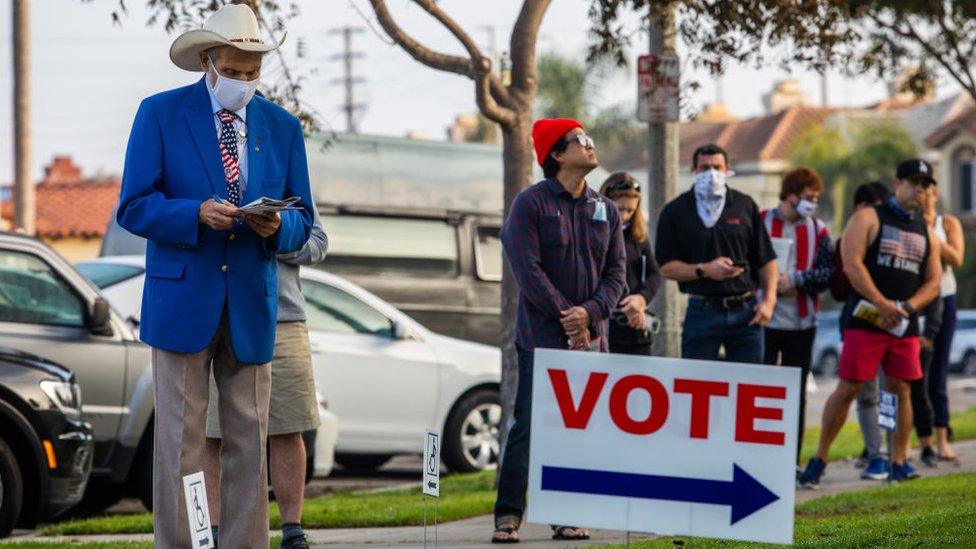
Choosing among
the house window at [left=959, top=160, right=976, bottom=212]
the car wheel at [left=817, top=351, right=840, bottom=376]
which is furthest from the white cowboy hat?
the house window at [left=959, top=160, right=976, bottom=212]

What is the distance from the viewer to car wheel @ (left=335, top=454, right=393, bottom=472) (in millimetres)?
14977

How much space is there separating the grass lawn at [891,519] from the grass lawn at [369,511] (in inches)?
77.8

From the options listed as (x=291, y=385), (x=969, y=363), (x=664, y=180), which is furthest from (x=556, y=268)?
(x=969, y=363)

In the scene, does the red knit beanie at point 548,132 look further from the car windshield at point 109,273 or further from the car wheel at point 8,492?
the car windshield at point 109,273

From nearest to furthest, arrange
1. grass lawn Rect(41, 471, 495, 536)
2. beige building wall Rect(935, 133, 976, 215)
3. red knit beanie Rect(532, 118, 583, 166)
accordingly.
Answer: red knit beanie Rect(532, 118, 583, 166) → grass lawn Rect(41, 471, 495, 536) → beige building wall Rect(935, 133, 976, 215)

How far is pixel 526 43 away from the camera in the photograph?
10.7 meters

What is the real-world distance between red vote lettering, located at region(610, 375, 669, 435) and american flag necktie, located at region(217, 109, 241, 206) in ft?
4.80

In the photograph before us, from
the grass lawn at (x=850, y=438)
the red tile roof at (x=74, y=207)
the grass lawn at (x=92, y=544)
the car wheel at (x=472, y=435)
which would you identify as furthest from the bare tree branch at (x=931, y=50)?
the red tile roof at (x=74, y=207)

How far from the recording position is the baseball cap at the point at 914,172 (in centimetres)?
1075

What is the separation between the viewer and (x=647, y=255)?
9.67 m

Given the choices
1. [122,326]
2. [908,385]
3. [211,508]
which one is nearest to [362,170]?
[122,326]

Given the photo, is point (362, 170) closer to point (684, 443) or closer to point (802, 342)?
point (802, 342)

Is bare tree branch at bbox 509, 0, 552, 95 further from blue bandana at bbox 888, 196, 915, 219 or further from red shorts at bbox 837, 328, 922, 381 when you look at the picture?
red shorts at bbox 837, 328, 922, 381

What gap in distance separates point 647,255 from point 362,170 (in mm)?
8367
